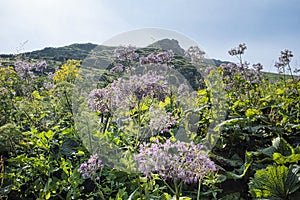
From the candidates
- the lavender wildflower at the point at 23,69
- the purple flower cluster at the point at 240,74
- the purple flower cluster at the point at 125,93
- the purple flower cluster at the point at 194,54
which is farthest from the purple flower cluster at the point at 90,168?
the purple flower cluster at the point at 194,54

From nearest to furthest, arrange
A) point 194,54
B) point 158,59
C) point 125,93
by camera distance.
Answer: point 125,93
point 158,59
point 194,54

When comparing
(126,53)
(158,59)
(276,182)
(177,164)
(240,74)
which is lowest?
(276,182)

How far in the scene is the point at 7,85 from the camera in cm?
492

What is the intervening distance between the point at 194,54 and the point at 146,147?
433 centimetres

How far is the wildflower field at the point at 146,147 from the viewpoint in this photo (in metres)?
2.45

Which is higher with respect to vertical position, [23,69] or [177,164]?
[23,69]

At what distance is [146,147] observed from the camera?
8.23 ft

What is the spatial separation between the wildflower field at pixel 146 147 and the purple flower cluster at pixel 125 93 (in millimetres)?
11

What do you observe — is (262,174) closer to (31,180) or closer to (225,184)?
(225,184)

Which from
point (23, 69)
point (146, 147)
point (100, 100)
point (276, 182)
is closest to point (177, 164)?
point (146, 147)

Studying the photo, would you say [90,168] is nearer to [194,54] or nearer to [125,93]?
[125,93]

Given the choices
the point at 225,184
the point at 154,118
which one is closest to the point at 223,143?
the point at 225,184

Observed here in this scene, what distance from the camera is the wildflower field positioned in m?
2.45

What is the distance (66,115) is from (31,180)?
4.53 ft
